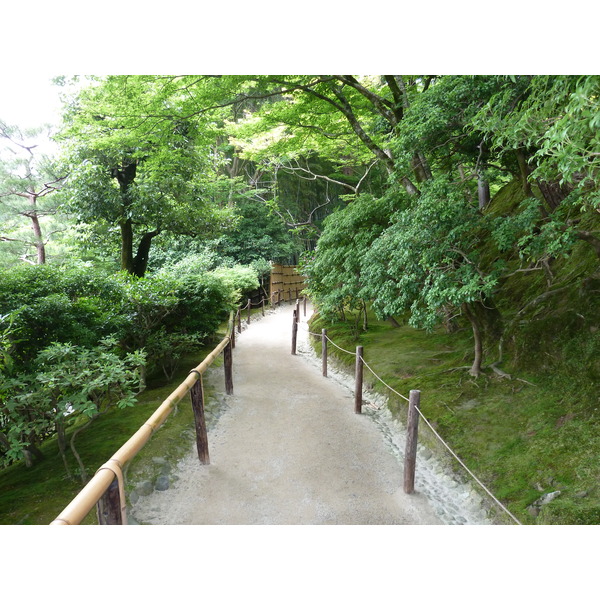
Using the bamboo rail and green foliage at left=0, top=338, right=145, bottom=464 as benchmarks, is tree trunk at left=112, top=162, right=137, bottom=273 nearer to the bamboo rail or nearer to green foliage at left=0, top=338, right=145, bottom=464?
green foliage at left=0, top=338, right=145, bottom=464

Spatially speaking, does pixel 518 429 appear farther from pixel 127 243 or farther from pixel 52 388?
pixel 127 243

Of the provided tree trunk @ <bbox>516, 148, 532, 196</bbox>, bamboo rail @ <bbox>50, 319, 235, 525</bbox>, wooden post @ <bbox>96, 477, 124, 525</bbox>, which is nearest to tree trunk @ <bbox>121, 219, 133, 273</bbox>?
bamboo rail @ <bbox>50, 319, 235, 525</bbox>

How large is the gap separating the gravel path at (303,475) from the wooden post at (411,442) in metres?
0.10

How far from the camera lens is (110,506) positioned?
5.62 ft

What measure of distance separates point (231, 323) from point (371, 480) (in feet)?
13.5

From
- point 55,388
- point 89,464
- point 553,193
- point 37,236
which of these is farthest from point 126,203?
point 553,193

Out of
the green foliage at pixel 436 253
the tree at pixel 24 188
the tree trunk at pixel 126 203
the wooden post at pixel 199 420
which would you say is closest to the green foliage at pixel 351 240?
the green foliage at pixel 436 253

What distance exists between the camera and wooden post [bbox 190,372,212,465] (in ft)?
10.9

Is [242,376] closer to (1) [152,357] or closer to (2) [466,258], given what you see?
(1) [152,357]

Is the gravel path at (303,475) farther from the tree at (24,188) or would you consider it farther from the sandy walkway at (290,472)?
the tree at (24,188)

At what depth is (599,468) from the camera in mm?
2564

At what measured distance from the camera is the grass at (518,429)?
254cm

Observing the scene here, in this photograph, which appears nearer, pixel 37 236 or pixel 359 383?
pixel 359 383

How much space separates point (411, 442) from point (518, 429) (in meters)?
1.03
